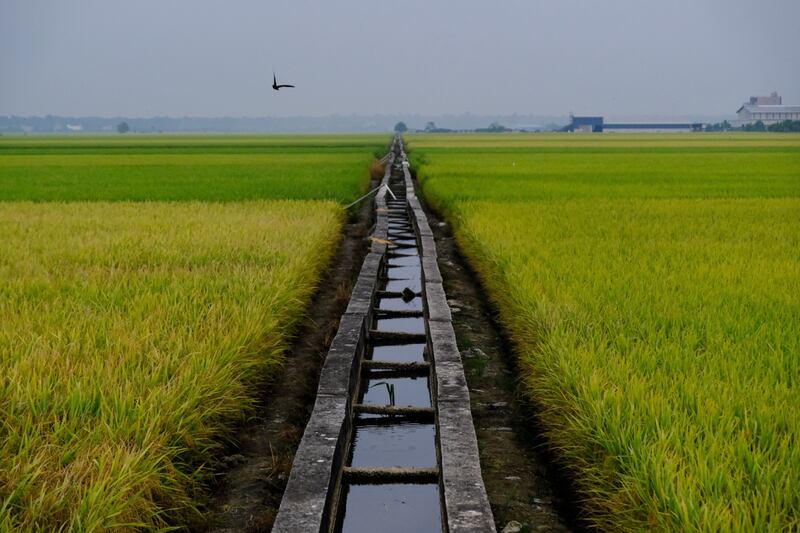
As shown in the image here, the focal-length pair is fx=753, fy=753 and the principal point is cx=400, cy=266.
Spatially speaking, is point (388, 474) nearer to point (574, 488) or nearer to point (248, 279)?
point (574, 488)

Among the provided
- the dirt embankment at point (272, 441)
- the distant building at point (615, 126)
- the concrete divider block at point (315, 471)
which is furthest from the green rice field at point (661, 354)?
the distant building at point (615, 126)

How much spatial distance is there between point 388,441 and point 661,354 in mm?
1351

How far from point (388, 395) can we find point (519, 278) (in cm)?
149

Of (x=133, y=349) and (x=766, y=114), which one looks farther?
(x=766, y=114)

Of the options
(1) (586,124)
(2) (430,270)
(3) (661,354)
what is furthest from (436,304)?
(1) (586,124)

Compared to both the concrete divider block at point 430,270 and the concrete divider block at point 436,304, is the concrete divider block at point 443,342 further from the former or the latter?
the concrete divider block at point 430,270

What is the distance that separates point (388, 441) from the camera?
11.9 feet

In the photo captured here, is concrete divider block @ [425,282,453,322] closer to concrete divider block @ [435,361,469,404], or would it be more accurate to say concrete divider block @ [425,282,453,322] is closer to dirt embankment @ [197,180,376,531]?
dirt embankment @ [197,180,376,531]

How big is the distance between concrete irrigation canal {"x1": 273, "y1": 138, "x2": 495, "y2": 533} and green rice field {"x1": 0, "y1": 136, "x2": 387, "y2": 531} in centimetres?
41

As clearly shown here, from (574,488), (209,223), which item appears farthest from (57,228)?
(574,488)

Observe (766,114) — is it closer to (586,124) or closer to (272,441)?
(586,124)

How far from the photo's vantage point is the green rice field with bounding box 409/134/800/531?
2252 millimetres

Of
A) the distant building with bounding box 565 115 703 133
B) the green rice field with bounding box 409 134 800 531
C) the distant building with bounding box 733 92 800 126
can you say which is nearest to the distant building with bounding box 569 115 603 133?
the distant building with bounding box 565 115 703 133

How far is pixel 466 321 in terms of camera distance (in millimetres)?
5676
